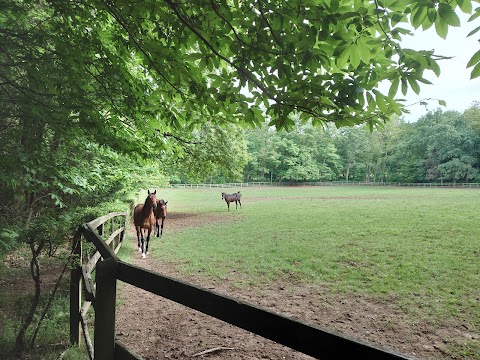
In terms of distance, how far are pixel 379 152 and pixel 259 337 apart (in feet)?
240

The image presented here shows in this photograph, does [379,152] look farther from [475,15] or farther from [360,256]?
[475,15]

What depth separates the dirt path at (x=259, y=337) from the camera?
4.41 meters

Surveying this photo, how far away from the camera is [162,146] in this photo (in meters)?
4.88

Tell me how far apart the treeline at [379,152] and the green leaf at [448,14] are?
5514 centimetres

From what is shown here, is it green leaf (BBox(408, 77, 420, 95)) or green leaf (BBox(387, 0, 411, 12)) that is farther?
green leaf (BBox(408, 77, 420, 95))

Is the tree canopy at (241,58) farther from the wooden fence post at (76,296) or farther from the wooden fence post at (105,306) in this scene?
the wooden fence post at (105,306)

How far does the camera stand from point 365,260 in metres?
8.80

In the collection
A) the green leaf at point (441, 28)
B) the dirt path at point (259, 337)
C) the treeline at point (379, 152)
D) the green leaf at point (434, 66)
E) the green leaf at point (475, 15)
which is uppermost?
the treeline at point (379, 152)

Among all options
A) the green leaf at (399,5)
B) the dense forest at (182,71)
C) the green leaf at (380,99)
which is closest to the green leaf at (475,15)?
the dense forest at (182,71)

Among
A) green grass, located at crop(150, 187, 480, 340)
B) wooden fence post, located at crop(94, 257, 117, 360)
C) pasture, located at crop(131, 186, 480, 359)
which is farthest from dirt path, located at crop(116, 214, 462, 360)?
wooden fence post, located at crop(94, 257, 117, 360)

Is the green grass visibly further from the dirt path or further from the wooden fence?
the wooden fence

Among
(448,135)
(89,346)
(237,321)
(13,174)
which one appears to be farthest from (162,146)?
(448,135)

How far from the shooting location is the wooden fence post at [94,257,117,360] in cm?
209

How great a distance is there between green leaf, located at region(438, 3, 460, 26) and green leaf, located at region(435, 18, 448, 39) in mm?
55
